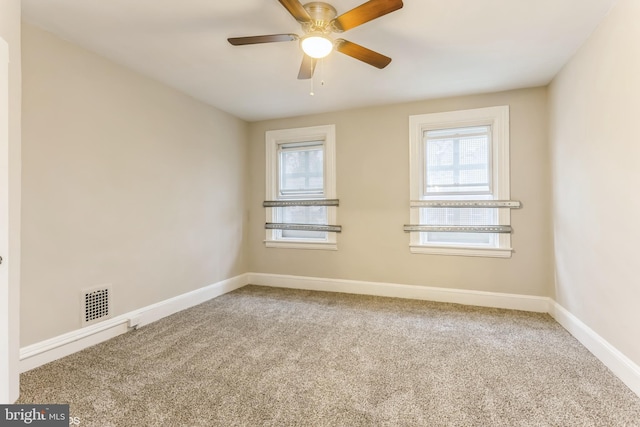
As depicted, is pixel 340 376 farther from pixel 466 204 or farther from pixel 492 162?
pixel 492 162

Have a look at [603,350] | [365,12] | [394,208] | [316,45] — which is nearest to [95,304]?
[316,45]

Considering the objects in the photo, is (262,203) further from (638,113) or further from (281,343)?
(638,113)

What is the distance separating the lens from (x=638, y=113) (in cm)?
173

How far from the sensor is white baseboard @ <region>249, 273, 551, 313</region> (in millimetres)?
3218

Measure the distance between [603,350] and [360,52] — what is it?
258 centimetres

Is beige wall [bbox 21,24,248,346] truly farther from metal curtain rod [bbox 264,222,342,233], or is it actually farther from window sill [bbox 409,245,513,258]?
window sill [bbox 409,245,513,258]

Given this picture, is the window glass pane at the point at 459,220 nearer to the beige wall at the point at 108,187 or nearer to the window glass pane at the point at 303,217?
the window glass pane at the point at 303,217

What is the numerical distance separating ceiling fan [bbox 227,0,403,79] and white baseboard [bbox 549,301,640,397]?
94.3 inches

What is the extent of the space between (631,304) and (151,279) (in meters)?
3.60

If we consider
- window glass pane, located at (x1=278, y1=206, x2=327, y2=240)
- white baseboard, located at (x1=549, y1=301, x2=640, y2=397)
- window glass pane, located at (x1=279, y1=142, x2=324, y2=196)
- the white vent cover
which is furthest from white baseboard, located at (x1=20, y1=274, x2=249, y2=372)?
white baseboard, located at (x1=549, y1=301, x2=640, y2=397)

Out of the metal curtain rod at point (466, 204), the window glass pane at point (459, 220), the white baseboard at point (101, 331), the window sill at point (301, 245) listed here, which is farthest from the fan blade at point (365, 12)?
the white baseboard at point (101, 331)

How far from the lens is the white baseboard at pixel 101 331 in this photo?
2.06 meters

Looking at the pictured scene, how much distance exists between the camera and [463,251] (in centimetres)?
342

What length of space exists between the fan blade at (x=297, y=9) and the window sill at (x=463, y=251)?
8.66 feet
